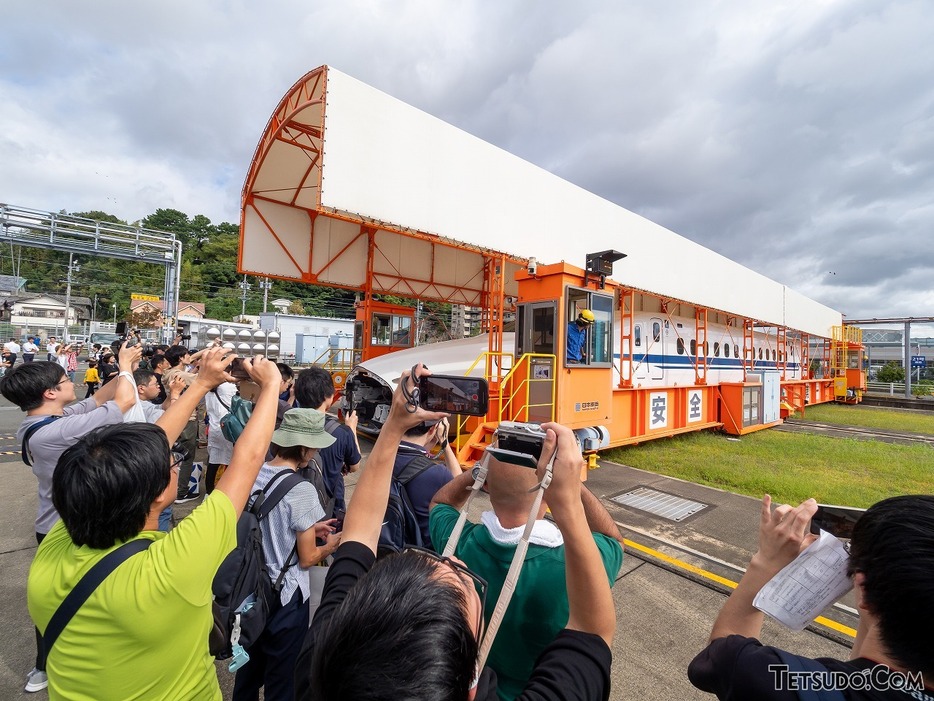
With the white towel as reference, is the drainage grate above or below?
below

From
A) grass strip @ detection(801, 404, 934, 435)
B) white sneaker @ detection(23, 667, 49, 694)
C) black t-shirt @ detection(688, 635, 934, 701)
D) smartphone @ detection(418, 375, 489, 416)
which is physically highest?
smartphone @ detection(418, 375, 489, 416)

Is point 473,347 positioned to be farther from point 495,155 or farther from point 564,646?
point 564,646

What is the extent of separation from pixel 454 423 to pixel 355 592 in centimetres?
677

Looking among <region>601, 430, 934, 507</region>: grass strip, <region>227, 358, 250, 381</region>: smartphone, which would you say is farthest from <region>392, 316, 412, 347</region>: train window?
<region>227, 358, 250, 381</region>: smartphone

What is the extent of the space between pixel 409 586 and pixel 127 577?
3.07ft

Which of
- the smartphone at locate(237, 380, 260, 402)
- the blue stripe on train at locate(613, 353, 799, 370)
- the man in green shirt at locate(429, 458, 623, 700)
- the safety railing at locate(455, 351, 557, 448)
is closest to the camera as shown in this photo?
the man in green shirt at locate(429, 458, 623, 700)

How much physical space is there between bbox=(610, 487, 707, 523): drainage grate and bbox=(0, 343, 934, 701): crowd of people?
464 centimetres

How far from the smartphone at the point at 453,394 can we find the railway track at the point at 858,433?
47.9 feet

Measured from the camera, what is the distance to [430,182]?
7203 mm

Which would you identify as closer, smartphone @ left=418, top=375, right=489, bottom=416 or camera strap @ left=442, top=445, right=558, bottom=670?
camera strap @ left=442, top=445, right=558, bottom=670

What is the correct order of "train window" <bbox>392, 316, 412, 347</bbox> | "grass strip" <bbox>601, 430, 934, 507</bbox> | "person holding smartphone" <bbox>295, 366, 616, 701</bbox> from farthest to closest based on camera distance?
"train window" <bbox>392, 316, 412, 347</bbox> < "grass strip" <bbox>601, 430, 934, 507</bbox> < "person holding smartphone" <bbox>295, 366, 616, 701</bbox>

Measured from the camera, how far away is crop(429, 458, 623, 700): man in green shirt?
1.31 metres

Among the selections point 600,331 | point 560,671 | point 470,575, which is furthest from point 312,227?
point 560,671

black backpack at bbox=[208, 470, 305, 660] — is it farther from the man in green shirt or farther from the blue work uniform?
the blue work uniform
